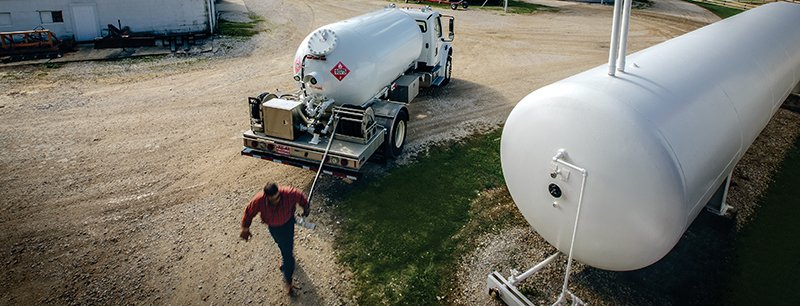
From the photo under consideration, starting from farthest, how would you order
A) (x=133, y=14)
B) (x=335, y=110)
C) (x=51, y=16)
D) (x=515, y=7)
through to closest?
(x=515, y=7) < (x=133, y=14) < (x=51, y=16) < (x=335, y=110)

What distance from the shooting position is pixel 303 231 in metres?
8.93

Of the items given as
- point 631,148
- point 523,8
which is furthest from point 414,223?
point 523,8

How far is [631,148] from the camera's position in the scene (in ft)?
17.7

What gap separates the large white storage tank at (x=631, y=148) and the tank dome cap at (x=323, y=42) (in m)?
4.75

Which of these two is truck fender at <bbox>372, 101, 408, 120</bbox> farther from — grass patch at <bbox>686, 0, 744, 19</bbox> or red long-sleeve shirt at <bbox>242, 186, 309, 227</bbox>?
grass patch at <bbox>686, 0, 744, 19</bbox>

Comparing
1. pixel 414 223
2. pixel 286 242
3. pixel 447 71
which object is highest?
pixel 447 71

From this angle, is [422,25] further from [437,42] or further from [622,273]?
[622,273]

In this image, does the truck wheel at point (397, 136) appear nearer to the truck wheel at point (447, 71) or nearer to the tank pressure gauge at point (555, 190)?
the tank pressure gauge at point (555, 190)

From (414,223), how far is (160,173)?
18.3 feet

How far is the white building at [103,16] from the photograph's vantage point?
20.2 m

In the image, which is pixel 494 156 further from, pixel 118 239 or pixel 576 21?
pixel 576 21

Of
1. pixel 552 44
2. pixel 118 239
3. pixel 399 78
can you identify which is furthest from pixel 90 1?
pixel 552 44

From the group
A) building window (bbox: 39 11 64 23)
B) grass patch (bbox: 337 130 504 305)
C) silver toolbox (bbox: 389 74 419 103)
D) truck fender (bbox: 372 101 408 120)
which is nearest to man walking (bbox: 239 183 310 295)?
grass patch (bbox: 337 130 504 305)

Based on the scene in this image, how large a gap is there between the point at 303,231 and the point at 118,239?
3.01m
